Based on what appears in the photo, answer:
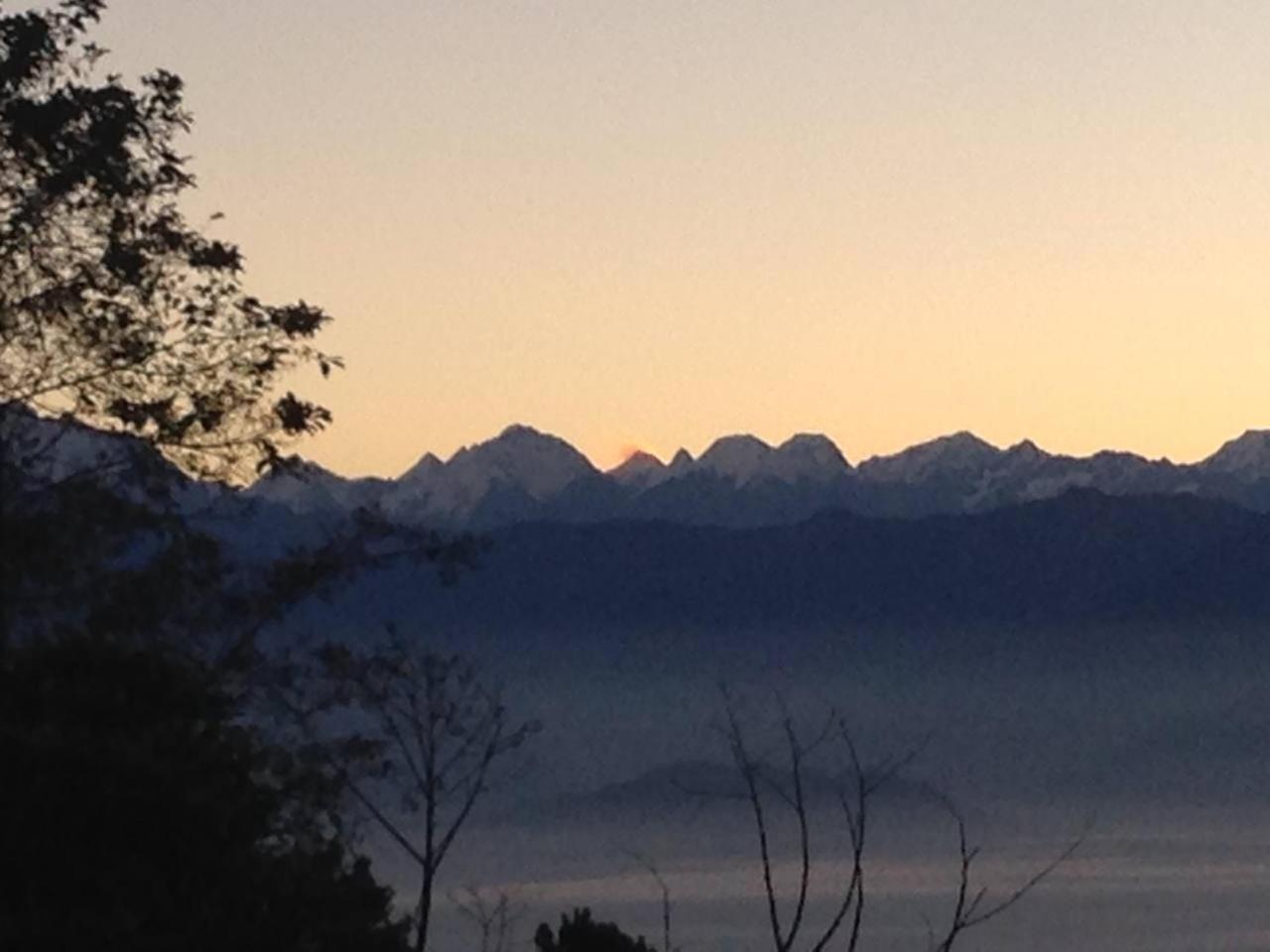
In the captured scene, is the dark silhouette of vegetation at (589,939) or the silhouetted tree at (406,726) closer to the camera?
the dark silhouette of vegetation at (589,939)

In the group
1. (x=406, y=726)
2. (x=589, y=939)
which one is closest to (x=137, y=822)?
(x=589, y=939)

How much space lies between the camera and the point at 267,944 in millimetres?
22203

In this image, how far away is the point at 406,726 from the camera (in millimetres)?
47312

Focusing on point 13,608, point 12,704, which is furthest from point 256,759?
point 13,608

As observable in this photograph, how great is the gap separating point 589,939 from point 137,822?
8220 mm

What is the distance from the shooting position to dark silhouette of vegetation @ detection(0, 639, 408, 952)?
21.6 meters

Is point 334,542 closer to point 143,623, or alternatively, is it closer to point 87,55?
point 143,623

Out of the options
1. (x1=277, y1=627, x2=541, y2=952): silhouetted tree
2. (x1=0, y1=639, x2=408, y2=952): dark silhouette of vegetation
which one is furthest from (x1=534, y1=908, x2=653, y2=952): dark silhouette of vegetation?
(x1=0, y1=639, x2=408, y2=952): dark silhouette of vegetation

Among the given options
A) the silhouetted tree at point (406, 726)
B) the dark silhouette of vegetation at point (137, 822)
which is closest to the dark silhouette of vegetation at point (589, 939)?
the silhouetted tree at point (406, 726)

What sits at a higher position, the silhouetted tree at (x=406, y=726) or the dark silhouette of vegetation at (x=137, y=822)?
the silhouetted tree at (x=406, y=726)

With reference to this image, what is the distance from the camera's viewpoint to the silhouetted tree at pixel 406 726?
3441 cm

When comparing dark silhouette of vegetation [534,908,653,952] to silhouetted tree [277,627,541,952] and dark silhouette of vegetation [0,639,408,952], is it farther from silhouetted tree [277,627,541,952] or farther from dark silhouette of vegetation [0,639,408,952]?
dark silhouette of vegetation [0,639,408,952]

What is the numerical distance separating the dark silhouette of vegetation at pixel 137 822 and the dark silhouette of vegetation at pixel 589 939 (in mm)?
5533

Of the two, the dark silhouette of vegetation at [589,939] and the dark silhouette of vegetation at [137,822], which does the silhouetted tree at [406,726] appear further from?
the dark silhouette of vegetation at [137,822]
